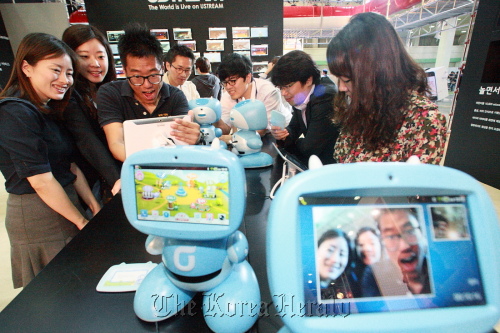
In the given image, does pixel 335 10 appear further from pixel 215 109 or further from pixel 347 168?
pixel 347 168

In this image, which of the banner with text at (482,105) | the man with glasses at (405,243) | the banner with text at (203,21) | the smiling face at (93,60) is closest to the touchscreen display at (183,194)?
the man with glasses at (405,243)

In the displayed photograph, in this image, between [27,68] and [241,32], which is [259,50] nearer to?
[241,32]

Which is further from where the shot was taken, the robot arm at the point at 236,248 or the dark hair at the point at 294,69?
the dark hair at the point at 294,69

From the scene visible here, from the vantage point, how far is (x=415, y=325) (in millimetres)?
406

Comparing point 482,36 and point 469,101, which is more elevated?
point 482,36

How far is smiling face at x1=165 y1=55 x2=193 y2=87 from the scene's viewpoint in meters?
2.35

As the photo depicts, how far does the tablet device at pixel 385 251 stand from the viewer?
409mm

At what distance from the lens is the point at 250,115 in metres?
1.44

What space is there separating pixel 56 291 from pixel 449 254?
869mm

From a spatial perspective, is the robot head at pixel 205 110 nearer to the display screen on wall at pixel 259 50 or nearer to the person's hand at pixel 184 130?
the person's hand at pixel 184 130

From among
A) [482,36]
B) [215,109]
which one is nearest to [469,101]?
[482,36]

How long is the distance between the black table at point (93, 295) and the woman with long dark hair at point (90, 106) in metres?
0.40

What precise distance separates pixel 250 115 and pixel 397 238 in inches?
43.1

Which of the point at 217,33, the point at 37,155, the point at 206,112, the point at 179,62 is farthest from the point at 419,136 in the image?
the point at 217,33
